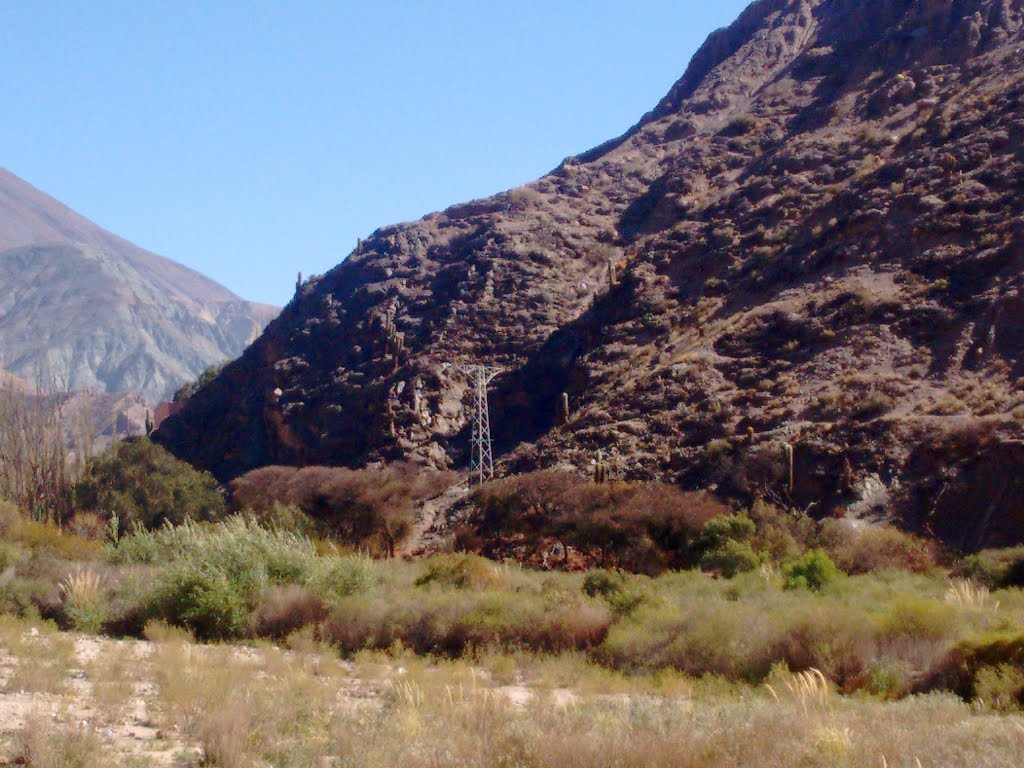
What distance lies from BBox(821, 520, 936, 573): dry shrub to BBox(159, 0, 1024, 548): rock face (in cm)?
237

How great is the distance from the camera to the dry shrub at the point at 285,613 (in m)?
21.8

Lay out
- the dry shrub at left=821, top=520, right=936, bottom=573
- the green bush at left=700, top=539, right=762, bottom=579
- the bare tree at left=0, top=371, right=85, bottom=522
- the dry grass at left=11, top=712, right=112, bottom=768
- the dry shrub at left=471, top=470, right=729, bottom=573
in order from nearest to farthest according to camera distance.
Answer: the dry grass at left=11, top=712, right=112, bottom=768 → the green bush at left=700, top=539, right=762, bottom=579 → the dry shrub at left=821, top=520, right=936, bottom=573 → the dry shrub at left=471, top=470, right=729, bottom=573 → the bare tree at left=0, top=371, right=85, bottom=522

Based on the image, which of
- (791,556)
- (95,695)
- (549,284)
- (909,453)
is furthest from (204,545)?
(549,284)

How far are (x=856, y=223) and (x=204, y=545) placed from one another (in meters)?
34.8

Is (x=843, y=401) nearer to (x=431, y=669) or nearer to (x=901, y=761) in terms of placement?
(x=431, y=669)

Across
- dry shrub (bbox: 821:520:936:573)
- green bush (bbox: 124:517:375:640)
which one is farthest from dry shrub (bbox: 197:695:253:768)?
dry shrub (bbox: 821:520:936:573)

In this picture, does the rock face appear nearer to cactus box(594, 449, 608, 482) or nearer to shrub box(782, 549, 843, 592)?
cactus box(594, 449, 608, 482)

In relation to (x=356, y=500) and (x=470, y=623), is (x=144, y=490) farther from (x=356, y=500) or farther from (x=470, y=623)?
(x=470, y=623)

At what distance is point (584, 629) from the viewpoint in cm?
1973

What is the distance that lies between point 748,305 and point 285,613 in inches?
1262

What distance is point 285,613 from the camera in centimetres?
2208

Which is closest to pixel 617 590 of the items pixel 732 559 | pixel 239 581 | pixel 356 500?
pixel 732 559

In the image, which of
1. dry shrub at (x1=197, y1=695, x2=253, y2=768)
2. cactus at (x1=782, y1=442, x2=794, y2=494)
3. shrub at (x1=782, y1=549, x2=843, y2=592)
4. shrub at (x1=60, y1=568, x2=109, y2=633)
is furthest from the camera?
cactus at (x1=782, y1=442, x2=794, y2=494)

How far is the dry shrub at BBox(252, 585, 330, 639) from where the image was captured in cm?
2183
